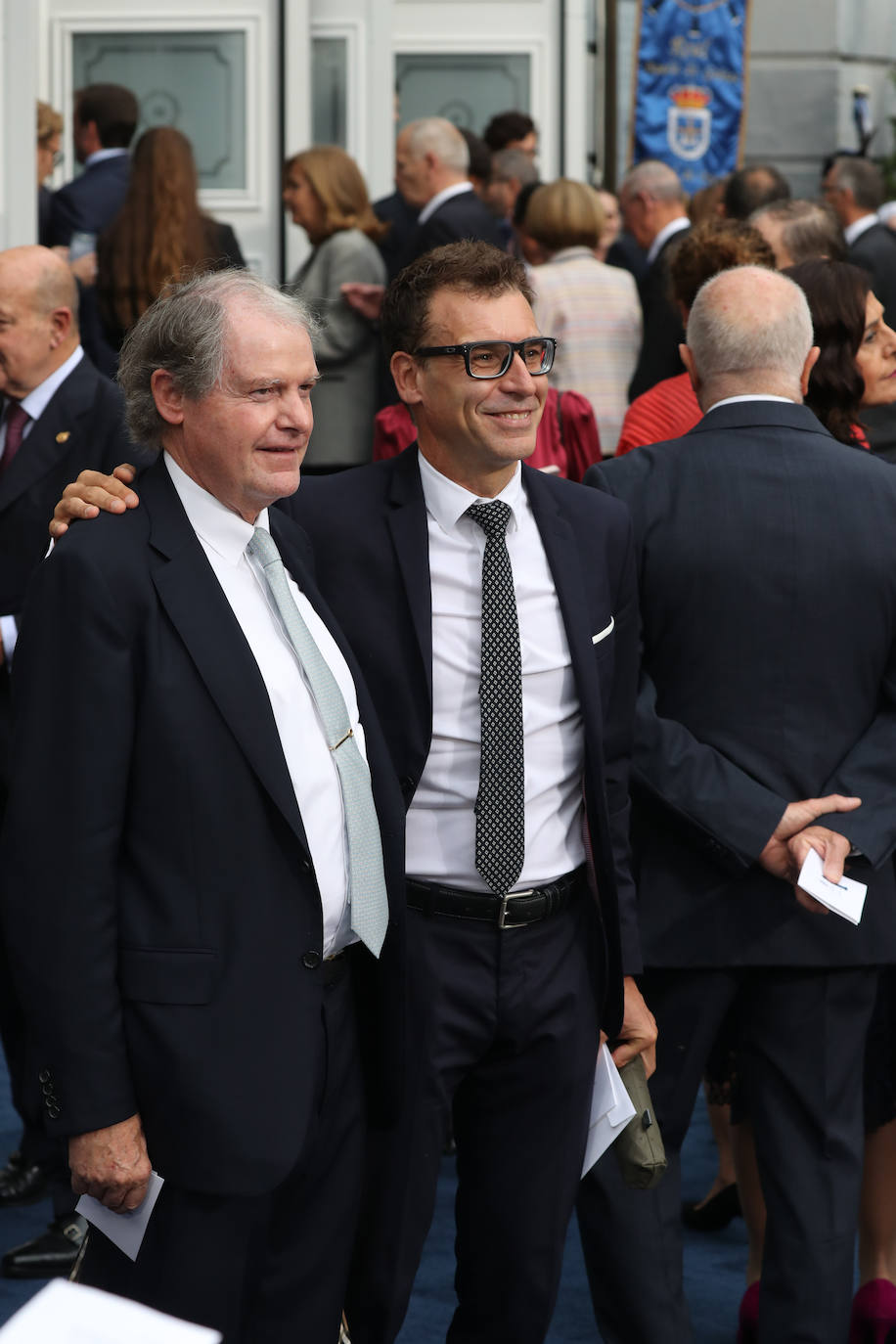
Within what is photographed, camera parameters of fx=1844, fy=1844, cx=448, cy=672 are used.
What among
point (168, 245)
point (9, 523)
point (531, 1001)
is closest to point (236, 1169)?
point (531, 1001)

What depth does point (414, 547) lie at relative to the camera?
2738 mm

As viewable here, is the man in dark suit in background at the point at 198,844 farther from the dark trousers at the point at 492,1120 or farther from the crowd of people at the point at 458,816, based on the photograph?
the dark trousers at the point at 492,1120

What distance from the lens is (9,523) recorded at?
3850mm

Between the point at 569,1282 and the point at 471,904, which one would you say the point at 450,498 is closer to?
the point at 471,904

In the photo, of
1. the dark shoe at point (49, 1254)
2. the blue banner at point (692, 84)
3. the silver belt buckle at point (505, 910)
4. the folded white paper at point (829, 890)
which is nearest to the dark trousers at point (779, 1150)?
the folded white paper at point (829, 890)

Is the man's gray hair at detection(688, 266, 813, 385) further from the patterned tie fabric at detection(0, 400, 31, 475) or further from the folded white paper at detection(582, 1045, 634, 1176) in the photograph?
the patterned tie fabric at detection(0, 400, 31, 475)

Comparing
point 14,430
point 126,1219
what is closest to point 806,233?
point 14,430

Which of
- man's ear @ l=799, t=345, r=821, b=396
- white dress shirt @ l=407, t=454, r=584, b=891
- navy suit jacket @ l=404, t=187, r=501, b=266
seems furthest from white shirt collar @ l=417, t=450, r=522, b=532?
navy suit jacket @ l=404, t=187, r=501, b=266

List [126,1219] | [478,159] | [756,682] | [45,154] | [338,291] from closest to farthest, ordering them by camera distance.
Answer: [126,1219], [756,682], [338,291], [45,154], [478,159]

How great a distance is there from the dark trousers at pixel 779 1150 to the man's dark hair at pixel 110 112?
5.08 meters

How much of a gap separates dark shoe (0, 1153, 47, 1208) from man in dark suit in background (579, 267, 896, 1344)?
1.62 m

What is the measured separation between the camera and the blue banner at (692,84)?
12.2 meters

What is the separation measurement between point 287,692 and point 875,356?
1.84m

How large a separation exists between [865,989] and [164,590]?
1519 mm
